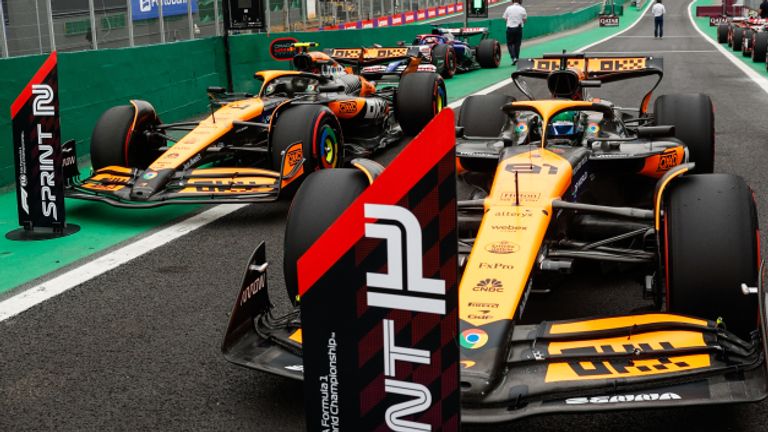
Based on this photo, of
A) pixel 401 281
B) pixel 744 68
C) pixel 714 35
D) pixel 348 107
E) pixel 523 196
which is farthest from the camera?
pixel 714 35

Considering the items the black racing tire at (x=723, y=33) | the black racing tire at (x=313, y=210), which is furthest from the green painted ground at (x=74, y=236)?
the black racing tire at (x=723, y=33)

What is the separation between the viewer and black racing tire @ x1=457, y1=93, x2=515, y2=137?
7.11 metres

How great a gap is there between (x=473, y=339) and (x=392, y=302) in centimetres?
117

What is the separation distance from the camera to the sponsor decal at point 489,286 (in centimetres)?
372

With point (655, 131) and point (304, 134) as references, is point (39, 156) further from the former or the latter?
point (655, 131)

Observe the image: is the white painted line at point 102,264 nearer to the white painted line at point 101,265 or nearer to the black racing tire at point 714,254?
the white painted line at point 101,265

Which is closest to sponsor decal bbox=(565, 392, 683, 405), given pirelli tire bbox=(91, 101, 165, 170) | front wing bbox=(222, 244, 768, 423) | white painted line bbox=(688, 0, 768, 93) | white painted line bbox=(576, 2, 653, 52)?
front wing bbox=(222, 244, 768, 423)

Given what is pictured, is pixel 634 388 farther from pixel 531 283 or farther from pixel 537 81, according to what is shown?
pixel 537 81

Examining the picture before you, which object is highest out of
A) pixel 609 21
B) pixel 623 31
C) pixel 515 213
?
pixel 609 21

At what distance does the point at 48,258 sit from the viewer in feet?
19.9

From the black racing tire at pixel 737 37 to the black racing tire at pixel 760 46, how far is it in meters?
3.96

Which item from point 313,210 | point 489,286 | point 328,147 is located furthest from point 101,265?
point 489,286

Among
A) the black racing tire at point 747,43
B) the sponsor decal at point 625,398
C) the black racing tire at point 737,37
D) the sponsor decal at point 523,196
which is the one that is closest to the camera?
the sponsor decal at point 625,398

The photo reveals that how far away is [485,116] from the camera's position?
23.4 feet
